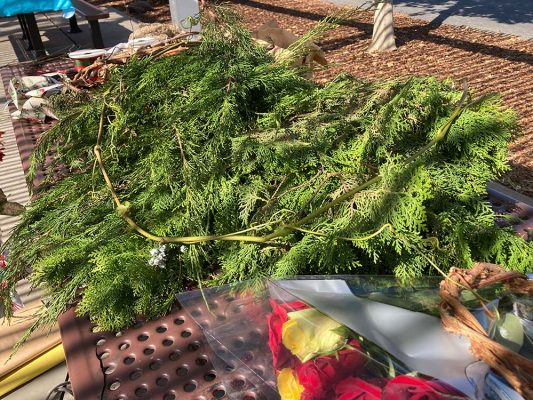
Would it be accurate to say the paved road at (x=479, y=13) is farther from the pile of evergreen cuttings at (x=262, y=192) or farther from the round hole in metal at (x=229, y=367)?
the round hole in metal at (x=229, y=367)

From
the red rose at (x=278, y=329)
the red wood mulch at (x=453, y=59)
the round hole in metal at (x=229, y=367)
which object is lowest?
the red wood mulch at (x=453, y=59)

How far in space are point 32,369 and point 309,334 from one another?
1538mm

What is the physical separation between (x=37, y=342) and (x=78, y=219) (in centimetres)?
78

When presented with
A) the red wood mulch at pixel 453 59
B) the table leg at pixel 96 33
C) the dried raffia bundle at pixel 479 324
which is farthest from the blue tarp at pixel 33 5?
the dried raffia bundle at pixel 479 324

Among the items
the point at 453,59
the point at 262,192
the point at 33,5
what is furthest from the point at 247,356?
the point at 33,5

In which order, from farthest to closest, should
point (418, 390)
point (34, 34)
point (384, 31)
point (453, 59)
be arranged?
1. point (34, 34)
2. point (384, 31)
3. point (453, 59)
4. point (418, 390)

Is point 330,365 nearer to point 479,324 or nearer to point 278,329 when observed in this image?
point 278,329

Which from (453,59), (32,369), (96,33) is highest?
(96,33)

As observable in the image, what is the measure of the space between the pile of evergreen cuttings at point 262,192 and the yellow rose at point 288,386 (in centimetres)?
31

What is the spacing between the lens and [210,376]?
127 cm

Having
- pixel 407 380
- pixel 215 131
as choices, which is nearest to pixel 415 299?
pixel 407 380

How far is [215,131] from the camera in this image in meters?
1.66

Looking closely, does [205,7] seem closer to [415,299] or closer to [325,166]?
[325,166]

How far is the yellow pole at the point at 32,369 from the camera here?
84.0 inches
